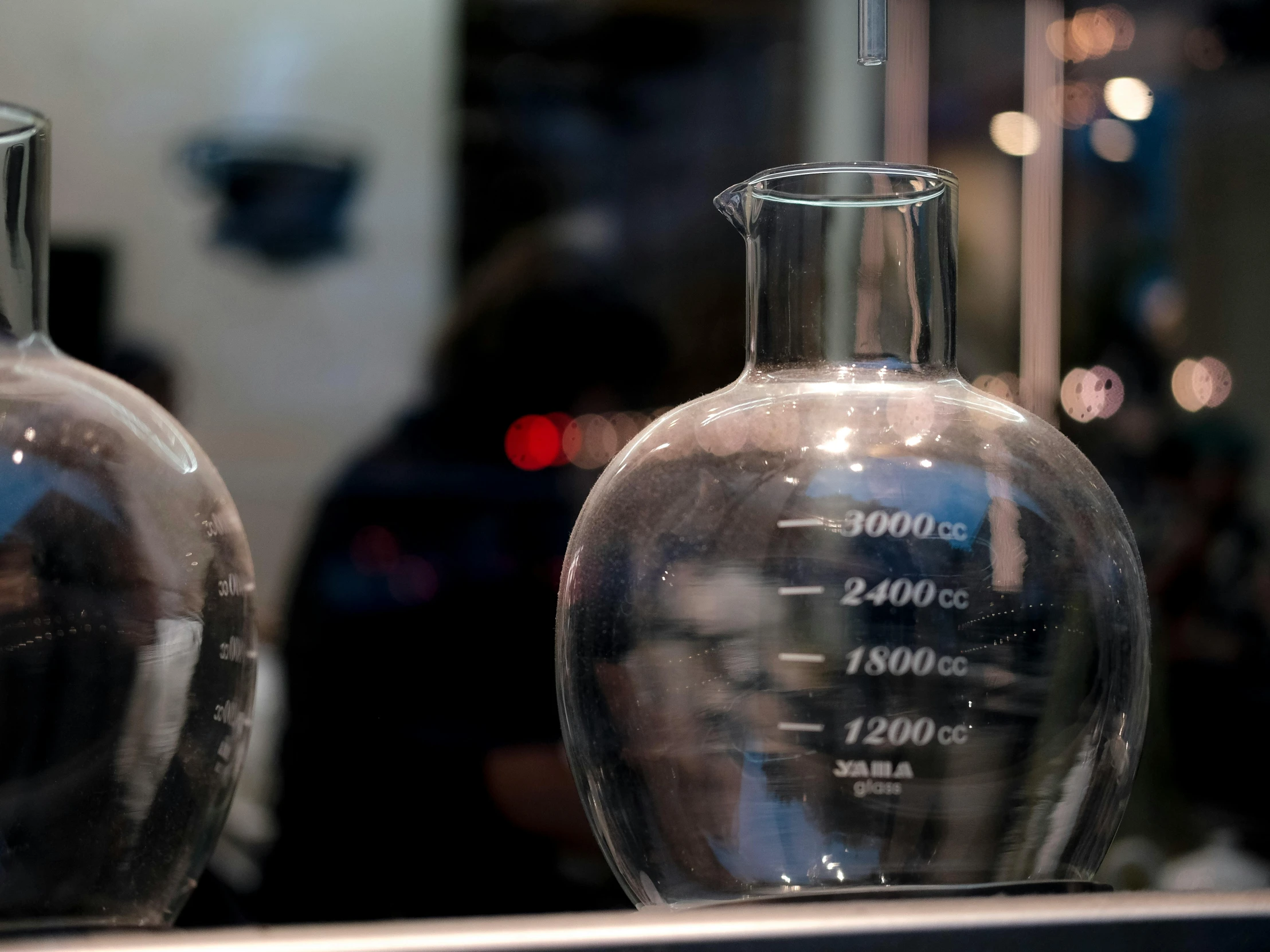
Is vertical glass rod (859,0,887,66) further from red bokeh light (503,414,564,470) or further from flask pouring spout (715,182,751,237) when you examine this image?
red bokeh light (503,414,564,470)

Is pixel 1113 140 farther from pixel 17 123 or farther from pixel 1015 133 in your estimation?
pixel 17 123

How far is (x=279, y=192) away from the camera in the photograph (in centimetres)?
82

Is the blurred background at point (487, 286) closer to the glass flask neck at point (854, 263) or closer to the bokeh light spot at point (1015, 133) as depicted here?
the bokeh light spot at point (1015, 133)

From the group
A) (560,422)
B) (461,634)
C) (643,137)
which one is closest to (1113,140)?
(643,137)

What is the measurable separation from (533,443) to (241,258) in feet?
0.72

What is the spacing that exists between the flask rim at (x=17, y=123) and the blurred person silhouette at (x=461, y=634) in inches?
13.5

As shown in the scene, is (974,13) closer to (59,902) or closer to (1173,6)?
(1173,6)

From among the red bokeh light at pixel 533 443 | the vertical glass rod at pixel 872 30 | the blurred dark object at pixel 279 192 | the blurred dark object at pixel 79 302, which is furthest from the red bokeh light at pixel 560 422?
the vertical glass rod at pixel 872 30

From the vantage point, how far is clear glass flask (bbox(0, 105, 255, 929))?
441 mm

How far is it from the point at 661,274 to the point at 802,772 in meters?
0.48

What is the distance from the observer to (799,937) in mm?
297

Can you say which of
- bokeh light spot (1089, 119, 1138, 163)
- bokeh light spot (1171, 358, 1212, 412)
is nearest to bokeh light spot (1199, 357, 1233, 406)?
bokeh light spot (1171, 358, 1212, 412)

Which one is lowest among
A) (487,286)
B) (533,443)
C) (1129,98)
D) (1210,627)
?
(1210,627)

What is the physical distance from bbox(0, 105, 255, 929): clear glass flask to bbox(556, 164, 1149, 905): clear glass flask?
140 millimetres
